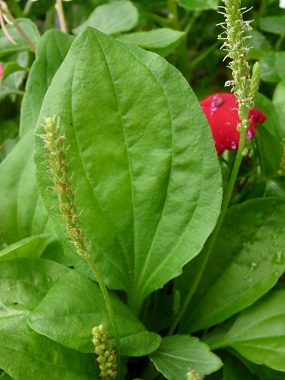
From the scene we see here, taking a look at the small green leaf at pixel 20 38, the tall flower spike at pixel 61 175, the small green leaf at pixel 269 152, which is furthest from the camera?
the small green leaf at pixel 20 38

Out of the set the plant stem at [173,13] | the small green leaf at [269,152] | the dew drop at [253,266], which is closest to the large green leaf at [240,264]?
the dew drop at [253,266]

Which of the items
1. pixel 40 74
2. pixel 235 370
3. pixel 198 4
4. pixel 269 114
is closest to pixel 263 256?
pixel 235 370

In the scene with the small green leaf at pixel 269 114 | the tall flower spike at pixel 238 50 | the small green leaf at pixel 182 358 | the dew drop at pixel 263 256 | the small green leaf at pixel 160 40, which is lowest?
the small green leaf at pixel 182 358

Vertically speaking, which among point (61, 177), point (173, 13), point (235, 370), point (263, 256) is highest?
point (61, 177)

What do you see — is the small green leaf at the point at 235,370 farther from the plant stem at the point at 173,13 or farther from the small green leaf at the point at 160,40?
the plant stem at the point at 173,13

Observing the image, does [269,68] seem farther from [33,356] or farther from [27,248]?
[33,356]

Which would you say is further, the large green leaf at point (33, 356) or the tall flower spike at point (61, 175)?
the large green leaf at point (33, 356)
